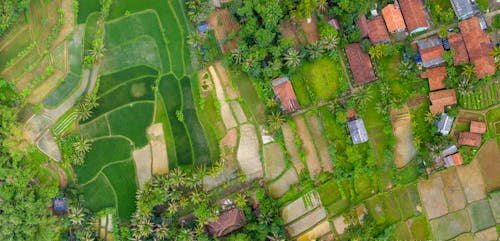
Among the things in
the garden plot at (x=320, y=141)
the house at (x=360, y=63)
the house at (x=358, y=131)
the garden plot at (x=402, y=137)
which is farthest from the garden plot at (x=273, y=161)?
the garden plot at (x=402, y=137)

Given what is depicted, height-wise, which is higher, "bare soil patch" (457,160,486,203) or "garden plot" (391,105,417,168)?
"garden plot" (391,105,417,168)

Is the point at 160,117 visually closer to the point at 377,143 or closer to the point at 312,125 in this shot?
the point at 312,125

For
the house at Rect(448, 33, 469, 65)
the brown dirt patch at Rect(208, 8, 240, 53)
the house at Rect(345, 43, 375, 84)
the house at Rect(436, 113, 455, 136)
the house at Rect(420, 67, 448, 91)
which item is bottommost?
the house at Rect(436, 113, 455, 136)

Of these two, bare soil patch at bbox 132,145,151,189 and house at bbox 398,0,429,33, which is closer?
house at bbox 398,0,429,33

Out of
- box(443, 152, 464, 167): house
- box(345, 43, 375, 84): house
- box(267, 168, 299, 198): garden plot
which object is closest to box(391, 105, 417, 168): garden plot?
box(443, 152, 464, 167): house

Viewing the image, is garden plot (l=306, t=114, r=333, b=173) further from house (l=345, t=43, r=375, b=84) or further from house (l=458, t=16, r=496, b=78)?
house (l=458, t=16, r=496, b=78)

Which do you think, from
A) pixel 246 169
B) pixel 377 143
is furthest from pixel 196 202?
pixel 377 143

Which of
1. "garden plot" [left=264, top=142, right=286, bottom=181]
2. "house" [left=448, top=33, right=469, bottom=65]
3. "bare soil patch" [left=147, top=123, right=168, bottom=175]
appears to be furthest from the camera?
"bare soil patch" [left=147, top=123, right=168, bottom=175]

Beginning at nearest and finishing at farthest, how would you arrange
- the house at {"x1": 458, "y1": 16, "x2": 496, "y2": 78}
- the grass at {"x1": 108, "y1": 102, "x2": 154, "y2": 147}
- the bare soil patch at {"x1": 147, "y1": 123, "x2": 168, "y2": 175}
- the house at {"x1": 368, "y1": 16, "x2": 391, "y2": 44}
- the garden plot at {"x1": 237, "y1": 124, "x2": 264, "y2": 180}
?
1. the house at {"x1": 458, "y1": 16, "x2": 496, "y2": 78}
2. the house at {"x1": 368, "y1": 16, "x2": 391, "y2": 44}
3. the garden plot at {"x1": 237, "y1": 124, "x2": 264, "y2": 180}
4. the bare soil patch at {"x1": 147, "y1": 123, "x2": 168, "y2": 175}
5. the grass at {"x1": 108, "y1": 102, "x2": 154, "y2": 147}
